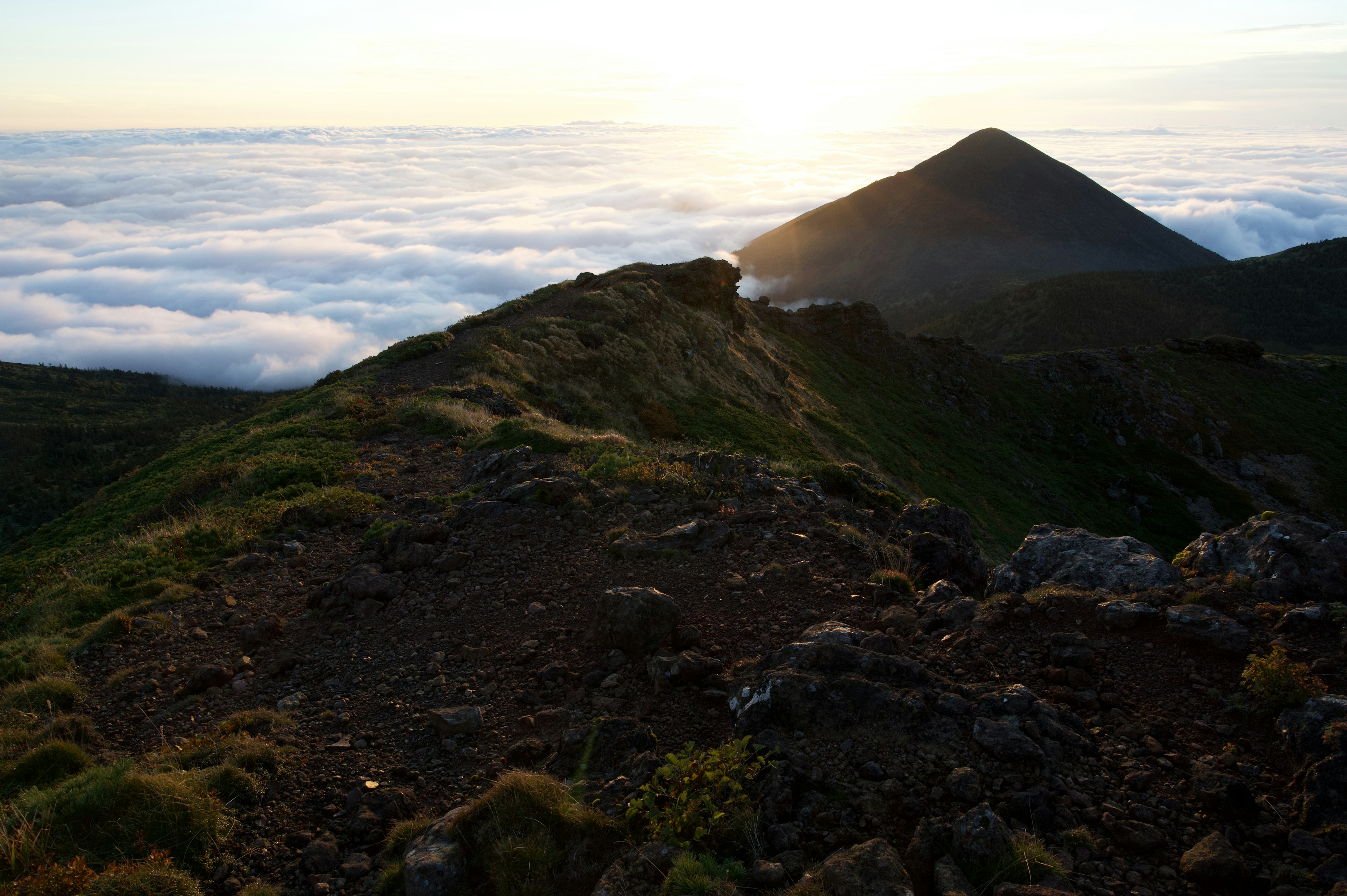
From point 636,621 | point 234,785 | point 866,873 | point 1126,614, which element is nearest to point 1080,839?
point 866,873

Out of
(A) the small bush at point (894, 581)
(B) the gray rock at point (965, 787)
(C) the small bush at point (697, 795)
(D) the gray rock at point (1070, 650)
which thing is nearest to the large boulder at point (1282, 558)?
(D) the gray rock at point (1070, 650)

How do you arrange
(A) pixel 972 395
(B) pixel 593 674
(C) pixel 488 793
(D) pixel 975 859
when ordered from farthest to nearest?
(A) pixel 972 395 < (B) pixel 593 674 < (C) pixel 488 793 < (D) pixel 975 859

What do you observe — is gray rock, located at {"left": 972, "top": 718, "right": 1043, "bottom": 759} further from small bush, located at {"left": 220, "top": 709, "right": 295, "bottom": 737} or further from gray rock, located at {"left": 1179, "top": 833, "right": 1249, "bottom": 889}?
small bush, located at {"left": 220, "top": 709, "right": 295, "bottom": 737}

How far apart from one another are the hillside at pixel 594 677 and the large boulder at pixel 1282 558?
0.03 metres

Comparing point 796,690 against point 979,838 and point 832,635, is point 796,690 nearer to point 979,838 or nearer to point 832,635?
point 832,635

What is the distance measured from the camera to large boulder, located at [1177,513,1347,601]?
613cm

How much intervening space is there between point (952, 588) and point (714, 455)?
5.78 meters

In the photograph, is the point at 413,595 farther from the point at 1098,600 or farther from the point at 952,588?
the point at 1098,600

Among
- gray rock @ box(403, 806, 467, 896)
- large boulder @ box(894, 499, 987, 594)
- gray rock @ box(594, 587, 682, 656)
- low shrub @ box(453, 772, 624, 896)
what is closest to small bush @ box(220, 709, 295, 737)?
gray rock @ box(403, 806, 467, 896)

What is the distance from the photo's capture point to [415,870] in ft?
14.0

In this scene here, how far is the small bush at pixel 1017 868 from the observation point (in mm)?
3771

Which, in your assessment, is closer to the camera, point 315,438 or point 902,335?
point 315,438

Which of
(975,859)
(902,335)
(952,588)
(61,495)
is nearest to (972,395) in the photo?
(902,335)

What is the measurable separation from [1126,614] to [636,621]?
475 centimetres
